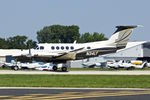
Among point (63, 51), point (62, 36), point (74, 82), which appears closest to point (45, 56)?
point (63, 51)

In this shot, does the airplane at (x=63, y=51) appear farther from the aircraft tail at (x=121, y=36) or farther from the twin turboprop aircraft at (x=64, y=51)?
the aircraft tail at (x=121, y=36)

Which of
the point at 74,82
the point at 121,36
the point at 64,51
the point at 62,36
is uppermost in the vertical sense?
the point at 62,36

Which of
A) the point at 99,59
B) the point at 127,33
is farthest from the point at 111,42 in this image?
the point at 99,59

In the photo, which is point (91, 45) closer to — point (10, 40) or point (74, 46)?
point (74, 46)

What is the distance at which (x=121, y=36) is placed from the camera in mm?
60250

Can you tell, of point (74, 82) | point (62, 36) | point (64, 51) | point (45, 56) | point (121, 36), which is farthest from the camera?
point (62, 36)

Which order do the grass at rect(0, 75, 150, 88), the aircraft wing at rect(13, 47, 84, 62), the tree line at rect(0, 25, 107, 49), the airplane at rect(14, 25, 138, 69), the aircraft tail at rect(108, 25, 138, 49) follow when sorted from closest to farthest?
1. the grass at rect(0, 75, 150, 88)
2. the aircraft wing at rect(13, 47, 84, 62)
3. the airplane at rect(14, 25, 138, 69)
4. the aircraft tail at rect(108, 25, 138, 49)
5. the tree line at rect(0, 25, 107, 49)

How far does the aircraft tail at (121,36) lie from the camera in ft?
196

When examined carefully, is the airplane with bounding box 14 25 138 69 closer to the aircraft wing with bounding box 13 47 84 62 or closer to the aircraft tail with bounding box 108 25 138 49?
the aircraft wing with bounding box 13 47 84 62

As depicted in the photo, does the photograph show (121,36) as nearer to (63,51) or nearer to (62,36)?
(63,51)

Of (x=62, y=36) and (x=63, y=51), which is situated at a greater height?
(x=62, y=36)

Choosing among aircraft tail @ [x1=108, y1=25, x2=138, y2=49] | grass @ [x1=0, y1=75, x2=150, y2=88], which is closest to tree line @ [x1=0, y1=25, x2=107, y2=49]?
aircraft tail @ [x1=108, y1=25, x2=138, y2=49]

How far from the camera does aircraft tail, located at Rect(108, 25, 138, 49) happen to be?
59750 mm

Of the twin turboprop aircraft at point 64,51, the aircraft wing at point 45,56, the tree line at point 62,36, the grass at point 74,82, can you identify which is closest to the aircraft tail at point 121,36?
the twin turboprop aircraft at point 64,51
